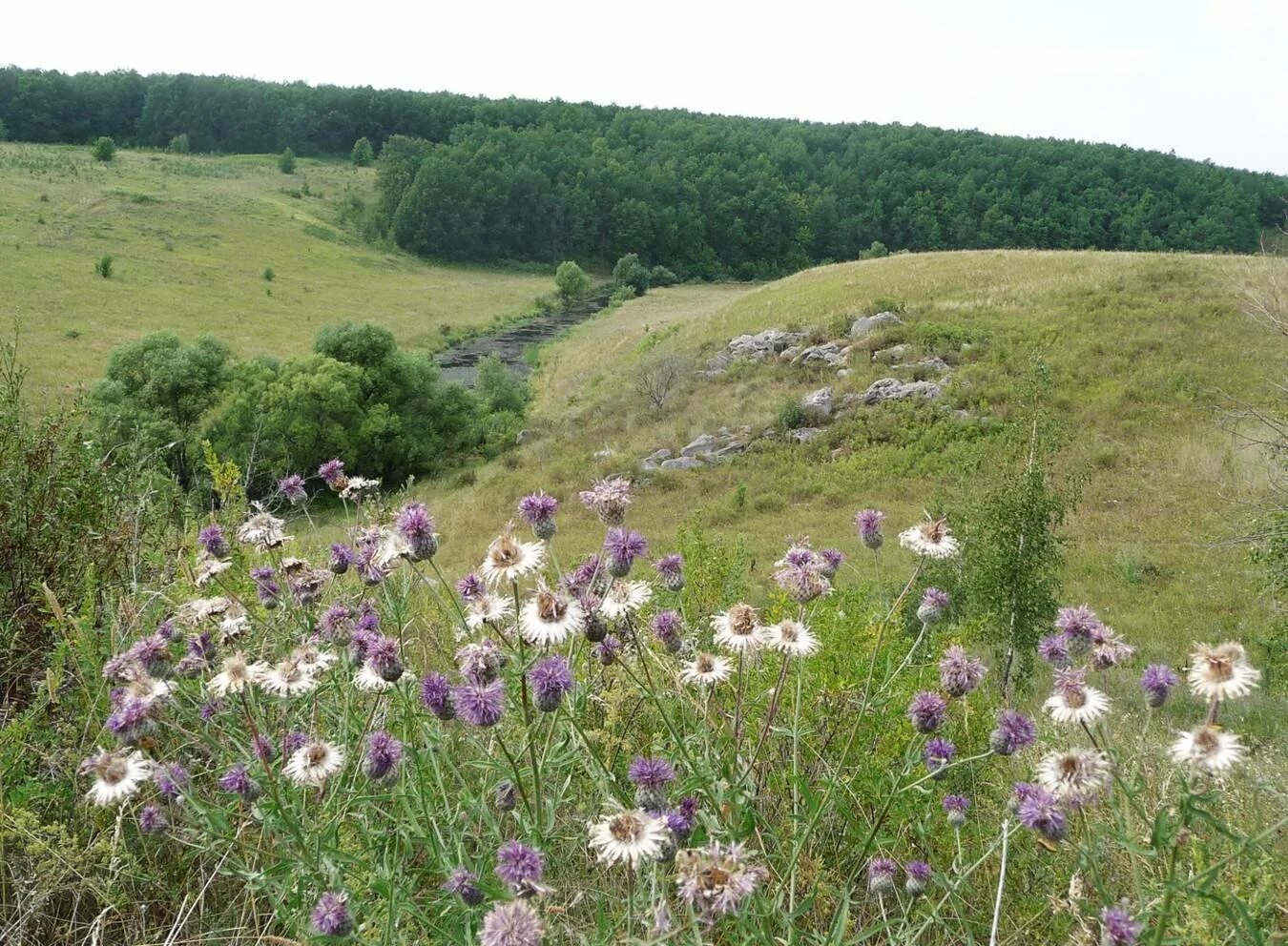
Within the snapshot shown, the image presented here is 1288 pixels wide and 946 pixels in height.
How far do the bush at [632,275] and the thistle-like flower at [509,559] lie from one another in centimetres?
8870

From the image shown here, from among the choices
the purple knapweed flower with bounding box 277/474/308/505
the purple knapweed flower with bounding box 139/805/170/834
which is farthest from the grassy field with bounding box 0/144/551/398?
the purple knapweed flower with bounding box 139/805/170/834

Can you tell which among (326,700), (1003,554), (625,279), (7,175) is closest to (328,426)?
(1003,554)

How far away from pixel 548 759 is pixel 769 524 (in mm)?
19875

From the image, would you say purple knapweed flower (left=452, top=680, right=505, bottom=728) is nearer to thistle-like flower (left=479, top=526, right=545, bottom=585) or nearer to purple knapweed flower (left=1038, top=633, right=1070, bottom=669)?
thistle-like flower (left=479, top=526, right=545, bottom=585)

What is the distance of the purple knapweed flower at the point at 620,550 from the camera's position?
2.54 metres

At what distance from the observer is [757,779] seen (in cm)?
280

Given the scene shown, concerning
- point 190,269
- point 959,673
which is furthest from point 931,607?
point 190,269

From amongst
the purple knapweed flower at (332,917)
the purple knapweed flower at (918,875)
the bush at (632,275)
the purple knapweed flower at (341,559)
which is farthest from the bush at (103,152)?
the purple knapweed flower at (918,875)

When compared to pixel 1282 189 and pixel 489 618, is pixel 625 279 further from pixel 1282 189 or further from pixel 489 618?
pixel 489 618

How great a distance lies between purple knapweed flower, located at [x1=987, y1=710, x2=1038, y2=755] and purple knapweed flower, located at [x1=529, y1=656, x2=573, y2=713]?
126 cm

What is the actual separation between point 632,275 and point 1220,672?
9381 centimetres

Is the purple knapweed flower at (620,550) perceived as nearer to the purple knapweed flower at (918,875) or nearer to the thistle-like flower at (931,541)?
the thistle-like flower at (931,541)

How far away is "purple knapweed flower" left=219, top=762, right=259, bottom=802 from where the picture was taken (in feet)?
7.61

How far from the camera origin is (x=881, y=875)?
220 centimetres
